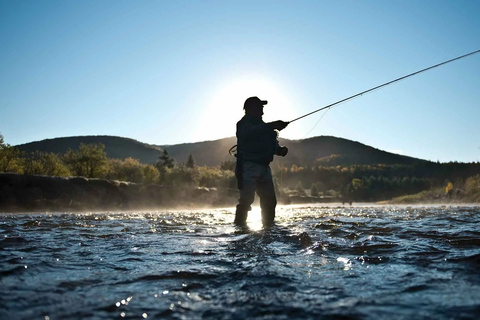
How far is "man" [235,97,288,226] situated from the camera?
798 cm

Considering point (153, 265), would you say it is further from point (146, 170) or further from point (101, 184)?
point (146, 170)

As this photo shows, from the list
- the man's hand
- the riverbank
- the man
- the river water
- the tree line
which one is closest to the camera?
the river water

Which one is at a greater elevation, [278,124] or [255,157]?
[278,124]

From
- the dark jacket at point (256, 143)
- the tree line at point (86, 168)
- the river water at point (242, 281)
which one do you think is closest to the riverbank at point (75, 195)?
the tree line at point (86, 168)

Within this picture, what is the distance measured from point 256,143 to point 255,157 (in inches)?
13.2

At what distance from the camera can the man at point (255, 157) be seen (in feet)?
26.2

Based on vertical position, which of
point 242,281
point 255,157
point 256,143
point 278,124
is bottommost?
point 242,281

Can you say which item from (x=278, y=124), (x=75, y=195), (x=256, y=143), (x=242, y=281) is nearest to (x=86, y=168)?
(x=75, y=195)

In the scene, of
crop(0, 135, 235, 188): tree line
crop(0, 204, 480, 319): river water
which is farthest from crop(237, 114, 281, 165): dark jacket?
crop(0, 135, 235, 188): tree line

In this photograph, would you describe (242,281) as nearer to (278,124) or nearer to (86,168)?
(278,124)

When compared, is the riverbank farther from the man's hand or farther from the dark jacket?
the man's hand

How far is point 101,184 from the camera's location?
21.5 metres

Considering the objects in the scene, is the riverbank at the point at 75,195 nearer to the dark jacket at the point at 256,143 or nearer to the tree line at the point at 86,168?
the tree line at the point at 86,168

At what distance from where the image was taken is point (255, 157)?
317 inches
